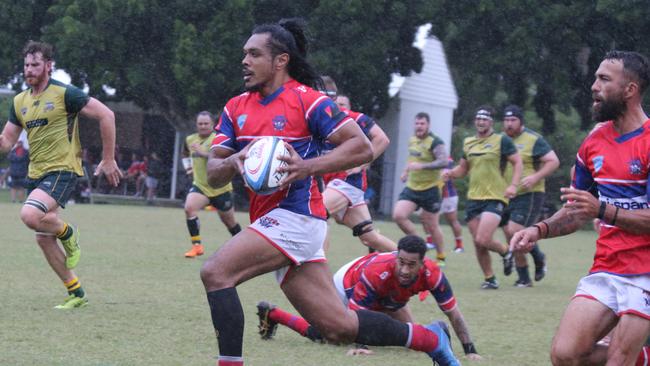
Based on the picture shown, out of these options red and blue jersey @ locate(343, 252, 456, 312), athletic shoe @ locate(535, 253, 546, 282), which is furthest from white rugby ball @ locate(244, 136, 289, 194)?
athletic shoe @ locate(535, 253, 546, 282)

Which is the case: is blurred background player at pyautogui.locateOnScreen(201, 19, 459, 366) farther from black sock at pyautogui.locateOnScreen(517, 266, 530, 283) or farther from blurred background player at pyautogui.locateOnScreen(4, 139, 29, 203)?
blurred background player at pyautogui.locateOnScreen(4, 139, 29, 203)

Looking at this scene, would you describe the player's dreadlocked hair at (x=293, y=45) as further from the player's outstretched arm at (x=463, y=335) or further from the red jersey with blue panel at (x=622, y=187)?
the player's outstretched arm at (x=463, y=335)

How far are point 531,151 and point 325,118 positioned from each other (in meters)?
7.65

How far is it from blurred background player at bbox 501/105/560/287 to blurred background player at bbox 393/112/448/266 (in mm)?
1732

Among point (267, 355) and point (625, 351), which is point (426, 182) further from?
point (625, 351)

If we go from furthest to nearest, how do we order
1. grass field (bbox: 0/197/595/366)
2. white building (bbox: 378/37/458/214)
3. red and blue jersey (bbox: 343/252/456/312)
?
white building (bbox: 378/37/458/214), red and blue jersey (bbox: 343/252/456/312), grass field (bbox: 0/197/595/366)

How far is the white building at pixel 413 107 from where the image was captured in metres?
34.9

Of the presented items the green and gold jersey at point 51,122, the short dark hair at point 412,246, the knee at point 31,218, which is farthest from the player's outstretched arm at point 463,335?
the green and gold jersey at point 51,122

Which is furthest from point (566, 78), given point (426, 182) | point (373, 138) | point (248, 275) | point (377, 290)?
point (248, 275)

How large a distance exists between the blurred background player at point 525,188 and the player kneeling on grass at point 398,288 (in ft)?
17.4

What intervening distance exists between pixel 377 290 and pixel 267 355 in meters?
0.92

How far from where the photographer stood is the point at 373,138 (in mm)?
10219

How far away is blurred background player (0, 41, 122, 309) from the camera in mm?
8875

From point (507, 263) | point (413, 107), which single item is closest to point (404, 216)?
point (507, 263)
